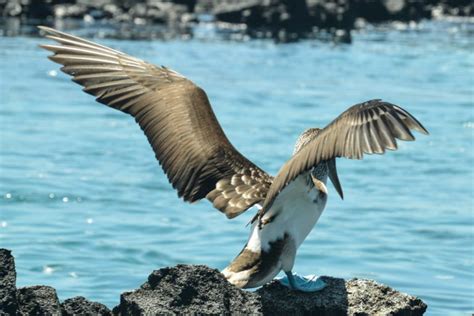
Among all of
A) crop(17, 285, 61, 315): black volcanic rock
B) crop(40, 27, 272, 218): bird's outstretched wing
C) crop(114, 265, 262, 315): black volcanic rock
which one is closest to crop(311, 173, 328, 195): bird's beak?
crop(40, 27, 272, 218): bird's outstretched wing

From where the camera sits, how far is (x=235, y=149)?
640 centimetres

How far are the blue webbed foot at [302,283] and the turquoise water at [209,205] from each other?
292 centimetres

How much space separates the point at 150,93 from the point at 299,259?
13.0ft

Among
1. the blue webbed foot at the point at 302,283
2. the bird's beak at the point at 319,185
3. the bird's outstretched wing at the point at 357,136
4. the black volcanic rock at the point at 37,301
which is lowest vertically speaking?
the blue webbed foot at the point at 302,283

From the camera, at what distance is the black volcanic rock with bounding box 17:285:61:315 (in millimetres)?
5281

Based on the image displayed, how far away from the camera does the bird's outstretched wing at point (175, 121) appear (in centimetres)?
628

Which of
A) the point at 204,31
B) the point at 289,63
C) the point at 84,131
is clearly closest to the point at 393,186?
the point at 84,131

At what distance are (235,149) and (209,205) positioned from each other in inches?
238

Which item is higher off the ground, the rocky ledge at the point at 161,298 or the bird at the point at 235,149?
the bird at the point at 235,149

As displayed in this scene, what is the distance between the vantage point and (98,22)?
3231 centimetres

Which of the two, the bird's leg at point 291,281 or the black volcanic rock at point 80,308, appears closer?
the black volcanic rock at point 80,308

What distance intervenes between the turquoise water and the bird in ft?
7.63

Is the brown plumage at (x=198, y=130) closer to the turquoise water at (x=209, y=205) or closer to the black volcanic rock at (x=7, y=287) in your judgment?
the black volcanic rock at (x=7, y=287)

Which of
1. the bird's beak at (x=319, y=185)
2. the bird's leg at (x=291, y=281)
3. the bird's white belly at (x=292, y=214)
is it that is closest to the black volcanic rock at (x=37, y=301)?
the bird's white belly at (x=292, y=214)
